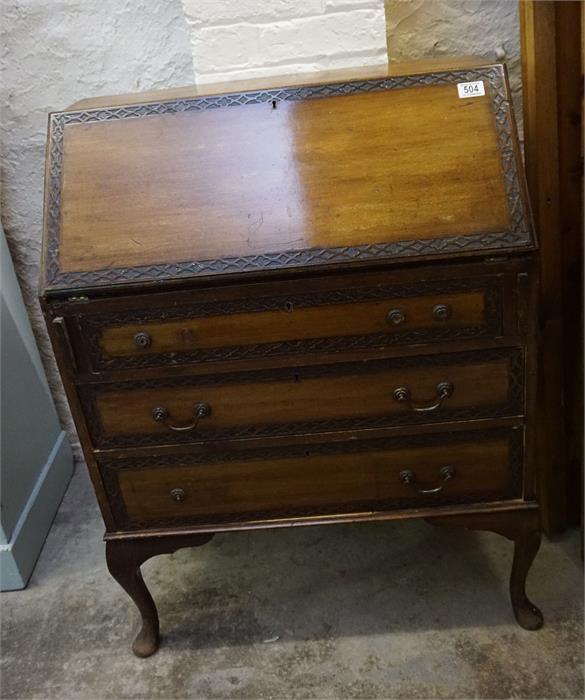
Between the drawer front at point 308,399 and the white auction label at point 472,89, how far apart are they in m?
0.55

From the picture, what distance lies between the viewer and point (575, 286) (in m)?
1.89

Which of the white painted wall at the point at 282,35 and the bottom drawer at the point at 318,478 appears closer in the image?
the bottom drawer at the point at 318,478

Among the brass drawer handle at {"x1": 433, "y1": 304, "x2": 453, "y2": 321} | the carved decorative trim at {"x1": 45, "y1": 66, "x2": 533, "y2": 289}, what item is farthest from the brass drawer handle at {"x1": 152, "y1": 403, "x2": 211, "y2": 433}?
the brass drawer handle at {"x1": 433, "y1": 304, "x2": 453, "y2": 321}

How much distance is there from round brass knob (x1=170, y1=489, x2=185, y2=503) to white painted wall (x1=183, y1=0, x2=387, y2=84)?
113cm

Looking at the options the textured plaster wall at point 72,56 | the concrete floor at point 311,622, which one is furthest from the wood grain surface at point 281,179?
the concrete floor at point 311,622

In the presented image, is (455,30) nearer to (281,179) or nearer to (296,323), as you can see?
Answer: (281,179)

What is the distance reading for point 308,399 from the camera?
1557 millimetres

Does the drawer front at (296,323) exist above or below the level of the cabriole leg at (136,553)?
above

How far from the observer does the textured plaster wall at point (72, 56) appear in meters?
2.12

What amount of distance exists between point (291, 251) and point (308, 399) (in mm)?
330

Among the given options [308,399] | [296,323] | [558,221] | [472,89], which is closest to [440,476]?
[308,399]

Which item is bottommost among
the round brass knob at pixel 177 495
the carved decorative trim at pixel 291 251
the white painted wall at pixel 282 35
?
the round brass knob at pixel 177 495

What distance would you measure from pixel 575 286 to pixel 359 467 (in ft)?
2.58

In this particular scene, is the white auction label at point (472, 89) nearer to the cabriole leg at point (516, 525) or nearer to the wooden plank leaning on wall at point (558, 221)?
the wooden plank leaning on wall at point (558, 221)
